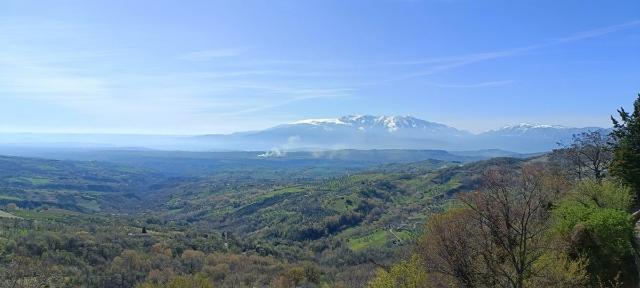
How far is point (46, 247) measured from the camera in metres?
Result: 122

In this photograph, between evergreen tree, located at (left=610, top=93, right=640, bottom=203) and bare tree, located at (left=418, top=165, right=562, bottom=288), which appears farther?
evergreen tree, located at (left=610, top=93, right=640, bottom=203)

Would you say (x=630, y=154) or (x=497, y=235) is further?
(x=630, y=154)

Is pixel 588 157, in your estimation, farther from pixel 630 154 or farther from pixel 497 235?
pixel 497 235

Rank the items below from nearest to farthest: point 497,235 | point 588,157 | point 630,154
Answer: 1. point 497,235
2. point 630,154
3. point 588,157

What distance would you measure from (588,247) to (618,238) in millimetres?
1862

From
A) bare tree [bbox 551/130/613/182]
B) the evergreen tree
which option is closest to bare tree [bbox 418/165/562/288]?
the evergreen tree

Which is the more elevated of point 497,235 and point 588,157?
point 588,157

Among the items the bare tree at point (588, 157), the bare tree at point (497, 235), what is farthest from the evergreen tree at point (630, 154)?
the bare tree at point (497, 235)

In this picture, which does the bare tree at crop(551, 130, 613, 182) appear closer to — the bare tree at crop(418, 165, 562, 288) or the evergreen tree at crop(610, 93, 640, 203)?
the evergreen tree at crop(610, 93, 640, 203)

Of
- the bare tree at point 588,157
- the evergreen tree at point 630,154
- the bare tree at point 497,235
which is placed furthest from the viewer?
the bare tree at point 588,157

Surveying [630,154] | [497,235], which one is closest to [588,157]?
[630,154]

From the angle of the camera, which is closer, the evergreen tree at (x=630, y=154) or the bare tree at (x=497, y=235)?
the bare tree at (x=497, y=235)

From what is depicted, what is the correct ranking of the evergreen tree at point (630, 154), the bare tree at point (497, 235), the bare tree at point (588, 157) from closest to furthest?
the bare tree at point (497, 235)
the evergreen tree at point (630, 154)
the bare tree at point (588, 157)

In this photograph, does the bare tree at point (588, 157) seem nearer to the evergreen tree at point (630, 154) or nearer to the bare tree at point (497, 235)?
the evergreen tree at point (630, 154)
